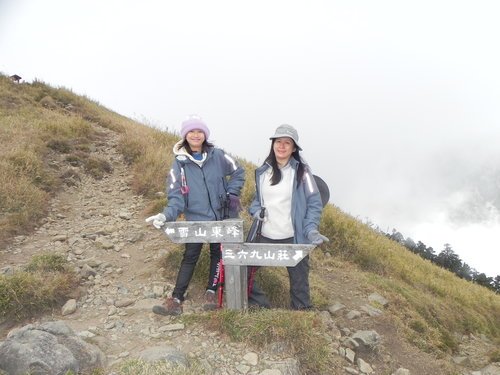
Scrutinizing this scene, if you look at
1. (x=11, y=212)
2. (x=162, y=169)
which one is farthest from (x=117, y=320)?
(x=162, y=169)

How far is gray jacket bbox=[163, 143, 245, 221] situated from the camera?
4.59 m

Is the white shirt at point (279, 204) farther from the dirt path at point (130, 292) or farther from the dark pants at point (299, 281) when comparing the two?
the dirt path at point (130, 292)

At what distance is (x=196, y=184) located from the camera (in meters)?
4.67

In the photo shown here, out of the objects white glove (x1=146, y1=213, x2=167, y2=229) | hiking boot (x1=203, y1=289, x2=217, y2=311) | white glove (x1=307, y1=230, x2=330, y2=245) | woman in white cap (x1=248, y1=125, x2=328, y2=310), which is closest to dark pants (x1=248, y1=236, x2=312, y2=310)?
woman in white cap (x1=248, y1=125, x2=328, y2=310)

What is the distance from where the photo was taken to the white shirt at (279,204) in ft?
14.6

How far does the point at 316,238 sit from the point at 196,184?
1.49m

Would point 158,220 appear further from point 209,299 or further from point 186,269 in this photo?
point 209,299

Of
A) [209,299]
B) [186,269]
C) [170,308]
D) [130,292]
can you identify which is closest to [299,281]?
[209,299]

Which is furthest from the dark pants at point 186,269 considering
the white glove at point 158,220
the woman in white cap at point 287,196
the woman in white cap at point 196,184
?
the woman in white cap at point 287,196

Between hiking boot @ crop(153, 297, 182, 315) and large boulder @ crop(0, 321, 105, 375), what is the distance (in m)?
0.88

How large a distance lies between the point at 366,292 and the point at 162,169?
5.05m

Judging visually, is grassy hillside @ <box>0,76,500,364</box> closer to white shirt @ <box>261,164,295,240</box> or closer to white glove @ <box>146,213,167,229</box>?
white shirt @ <box>261,164,295,240</box>

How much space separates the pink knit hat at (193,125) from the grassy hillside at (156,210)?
2.30 metres

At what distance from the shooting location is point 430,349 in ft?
19.4
